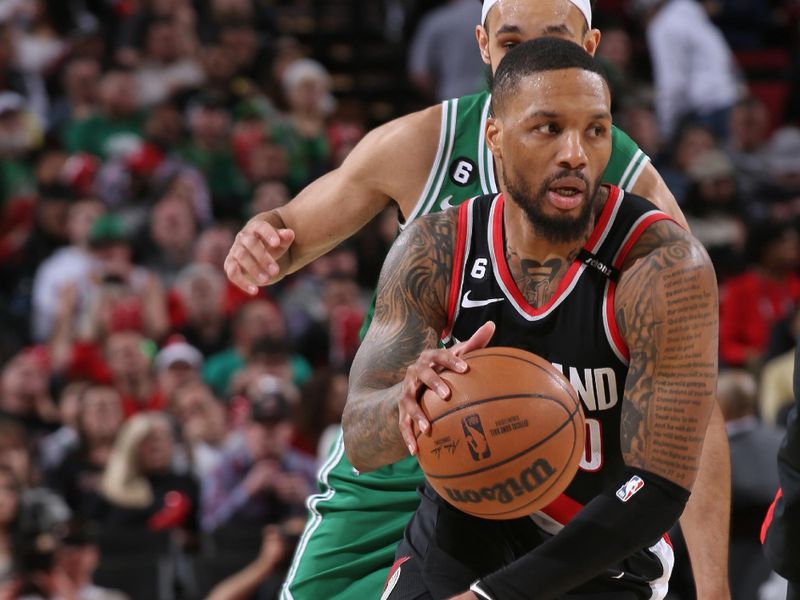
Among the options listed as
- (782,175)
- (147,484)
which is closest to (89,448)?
(147,484)

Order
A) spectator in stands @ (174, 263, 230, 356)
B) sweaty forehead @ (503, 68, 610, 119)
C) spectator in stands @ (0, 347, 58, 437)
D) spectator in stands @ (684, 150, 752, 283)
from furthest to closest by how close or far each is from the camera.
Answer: spectator in stands @ (684, 150, 752, 283)
spectator in stands @ (174, 263, 230, 356)
spectator in stands @ (0, 347, 58, 437)
sweaty forehead @ (503, 68, 610, 119)

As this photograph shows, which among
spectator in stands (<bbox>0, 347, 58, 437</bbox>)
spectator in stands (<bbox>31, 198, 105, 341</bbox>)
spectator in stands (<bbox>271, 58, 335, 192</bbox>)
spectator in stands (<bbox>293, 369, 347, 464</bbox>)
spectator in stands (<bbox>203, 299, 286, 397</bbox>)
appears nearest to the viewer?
spectator in stands (<bbox>293, 369, 347, 464</bbox>)

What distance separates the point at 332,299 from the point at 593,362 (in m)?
6.21

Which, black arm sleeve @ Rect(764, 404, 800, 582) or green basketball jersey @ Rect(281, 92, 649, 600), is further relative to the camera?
green basketball jersey @ Rect(281, 92, 649, 600)

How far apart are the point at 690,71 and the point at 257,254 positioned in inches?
344

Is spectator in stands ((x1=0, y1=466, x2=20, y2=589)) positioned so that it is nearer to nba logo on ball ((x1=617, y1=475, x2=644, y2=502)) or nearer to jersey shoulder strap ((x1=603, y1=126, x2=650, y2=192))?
jersey shoulder strap ((x1=603, y1=126, x2=650, y2=192))

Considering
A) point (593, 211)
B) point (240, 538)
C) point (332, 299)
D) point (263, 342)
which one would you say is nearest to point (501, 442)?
point (593, 211)

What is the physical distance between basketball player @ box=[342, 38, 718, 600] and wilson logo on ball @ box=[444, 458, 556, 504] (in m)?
0.16

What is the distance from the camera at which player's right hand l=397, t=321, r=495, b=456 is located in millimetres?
2865

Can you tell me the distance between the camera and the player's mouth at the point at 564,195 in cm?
312

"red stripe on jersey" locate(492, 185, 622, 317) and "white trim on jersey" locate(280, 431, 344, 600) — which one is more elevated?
"red stripe on jersey" locate(492, 185, 622, 317)

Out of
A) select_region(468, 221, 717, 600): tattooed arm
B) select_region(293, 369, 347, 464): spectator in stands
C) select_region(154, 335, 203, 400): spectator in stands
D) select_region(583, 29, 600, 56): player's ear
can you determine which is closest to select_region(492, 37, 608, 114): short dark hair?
select_region(468, 221, 717, 600): tattooed arm

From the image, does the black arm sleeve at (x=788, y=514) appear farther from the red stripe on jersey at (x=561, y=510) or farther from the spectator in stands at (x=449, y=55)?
the spectator in stands at (x=449, y=55)

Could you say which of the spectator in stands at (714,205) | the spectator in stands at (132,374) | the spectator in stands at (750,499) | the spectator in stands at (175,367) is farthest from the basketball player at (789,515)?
the spectator in stands at (714,205)
